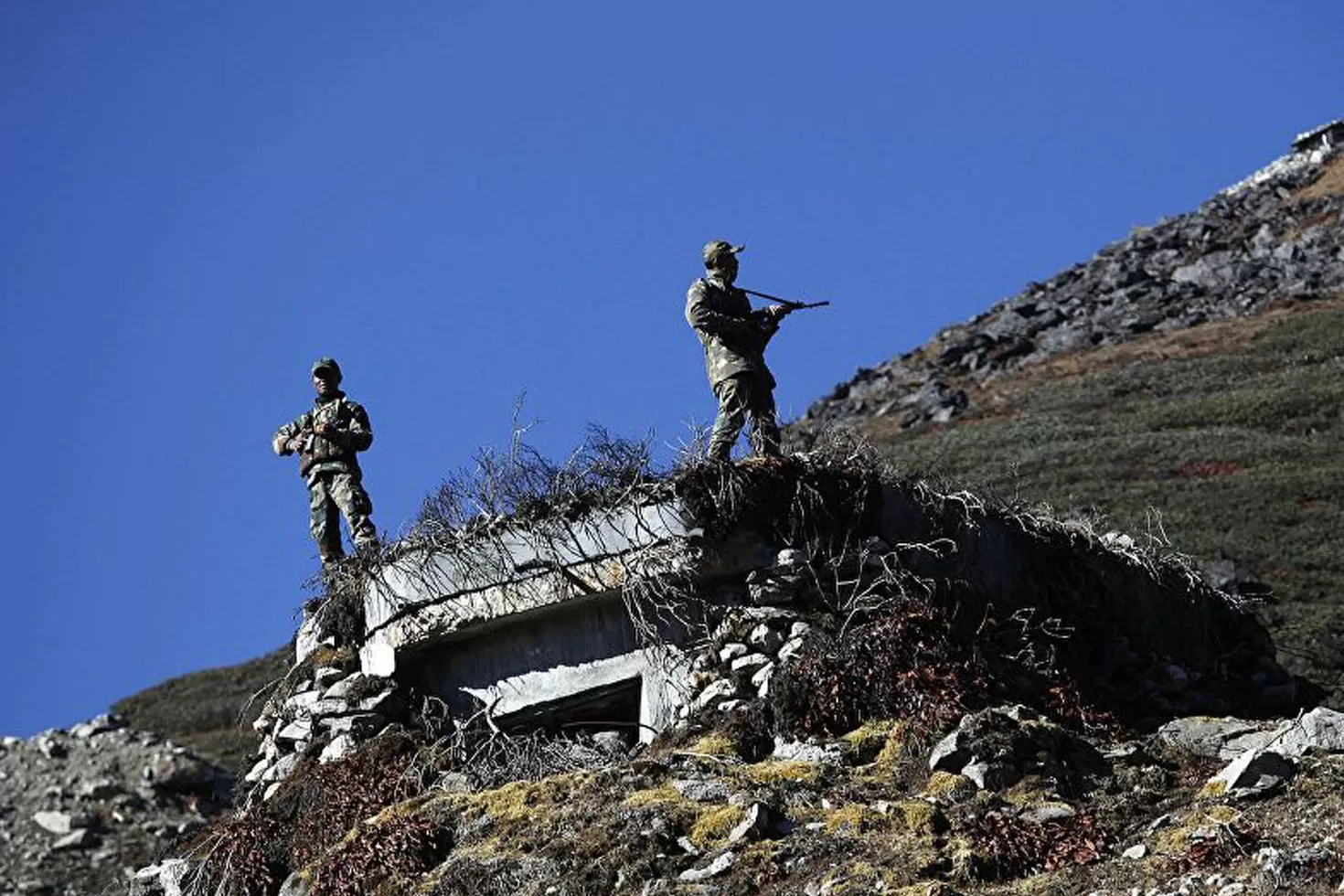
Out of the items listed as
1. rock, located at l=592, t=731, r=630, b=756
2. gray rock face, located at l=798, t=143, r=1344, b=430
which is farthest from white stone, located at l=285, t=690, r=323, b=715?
gray rock face, located at l=798, t=143, r=1344, b=430

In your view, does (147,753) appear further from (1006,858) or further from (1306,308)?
(1306,308)

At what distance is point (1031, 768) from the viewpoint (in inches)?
472

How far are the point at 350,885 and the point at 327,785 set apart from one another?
154cm

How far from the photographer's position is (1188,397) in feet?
170

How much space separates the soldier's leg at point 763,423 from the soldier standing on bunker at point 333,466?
2.82 m

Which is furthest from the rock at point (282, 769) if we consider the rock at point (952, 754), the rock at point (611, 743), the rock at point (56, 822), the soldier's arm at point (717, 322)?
the rock at point (56, 822)

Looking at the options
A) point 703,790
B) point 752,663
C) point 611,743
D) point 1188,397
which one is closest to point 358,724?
point 611,743

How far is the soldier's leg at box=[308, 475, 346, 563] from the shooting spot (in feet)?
53.0

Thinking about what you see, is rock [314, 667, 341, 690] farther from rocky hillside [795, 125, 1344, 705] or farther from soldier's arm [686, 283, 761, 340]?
rocky hillside [795, 125, 1344, 705]

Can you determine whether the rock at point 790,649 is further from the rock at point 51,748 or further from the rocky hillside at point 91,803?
the rock at point 51,748

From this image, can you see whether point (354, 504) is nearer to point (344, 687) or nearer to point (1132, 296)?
point (344, 687)

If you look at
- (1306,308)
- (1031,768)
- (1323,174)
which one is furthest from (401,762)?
(1323,174)

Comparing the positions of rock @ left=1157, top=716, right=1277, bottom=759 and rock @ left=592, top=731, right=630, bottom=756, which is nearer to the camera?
rock @ left=1157, top=716, right=1277, bottom=759

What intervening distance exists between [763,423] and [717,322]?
30.3 inches
